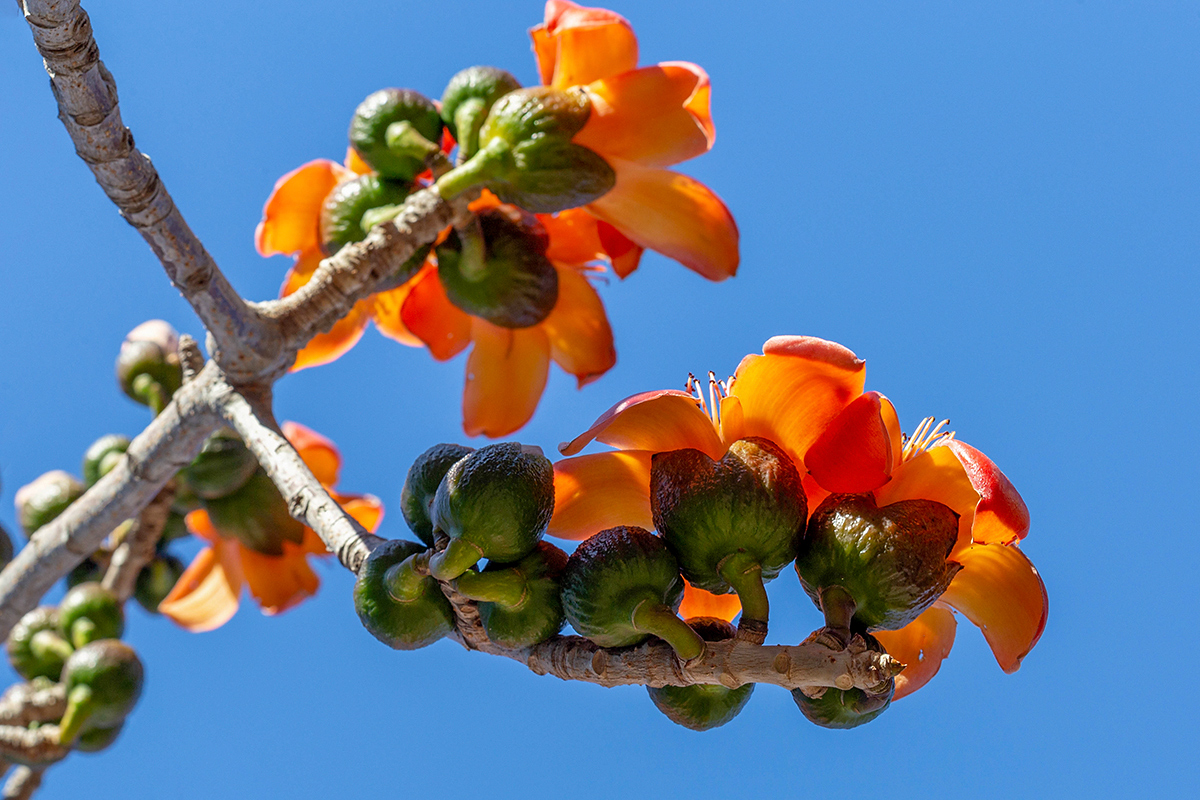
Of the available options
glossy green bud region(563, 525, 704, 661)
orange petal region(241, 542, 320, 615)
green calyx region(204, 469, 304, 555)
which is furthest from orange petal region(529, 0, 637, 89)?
orange petal region(241, 542, 320, 615)

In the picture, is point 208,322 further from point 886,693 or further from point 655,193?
point 886,693

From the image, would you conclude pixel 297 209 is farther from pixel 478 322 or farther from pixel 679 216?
pixel 679 216

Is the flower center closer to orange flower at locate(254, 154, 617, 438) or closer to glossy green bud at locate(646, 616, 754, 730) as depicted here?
glossy green bud at locate(646, 616, 754, 730)

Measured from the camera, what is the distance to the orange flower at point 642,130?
2.13 meters

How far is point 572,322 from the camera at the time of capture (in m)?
2.58

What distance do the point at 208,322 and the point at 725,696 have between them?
1.19 metres

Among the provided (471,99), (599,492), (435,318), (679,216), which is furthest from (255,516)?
(599,492)

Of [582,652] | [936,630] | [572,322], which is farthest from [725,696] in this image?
[572,322]

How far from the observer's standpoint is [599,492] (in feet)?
4.62

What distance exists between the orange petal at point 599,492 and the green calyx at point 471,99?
102 centimetres

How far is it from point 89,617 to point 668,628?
2.09 meters

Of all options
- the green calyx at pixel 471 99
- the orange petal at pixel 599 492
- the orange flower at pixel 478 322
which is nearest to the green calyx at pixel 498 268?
the orange flower at pixel 478 322

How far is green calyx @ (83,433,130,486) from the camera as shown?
111 inches

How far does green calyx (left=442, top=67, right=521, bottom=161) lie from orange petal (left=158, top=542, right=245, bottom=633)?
1442mm
